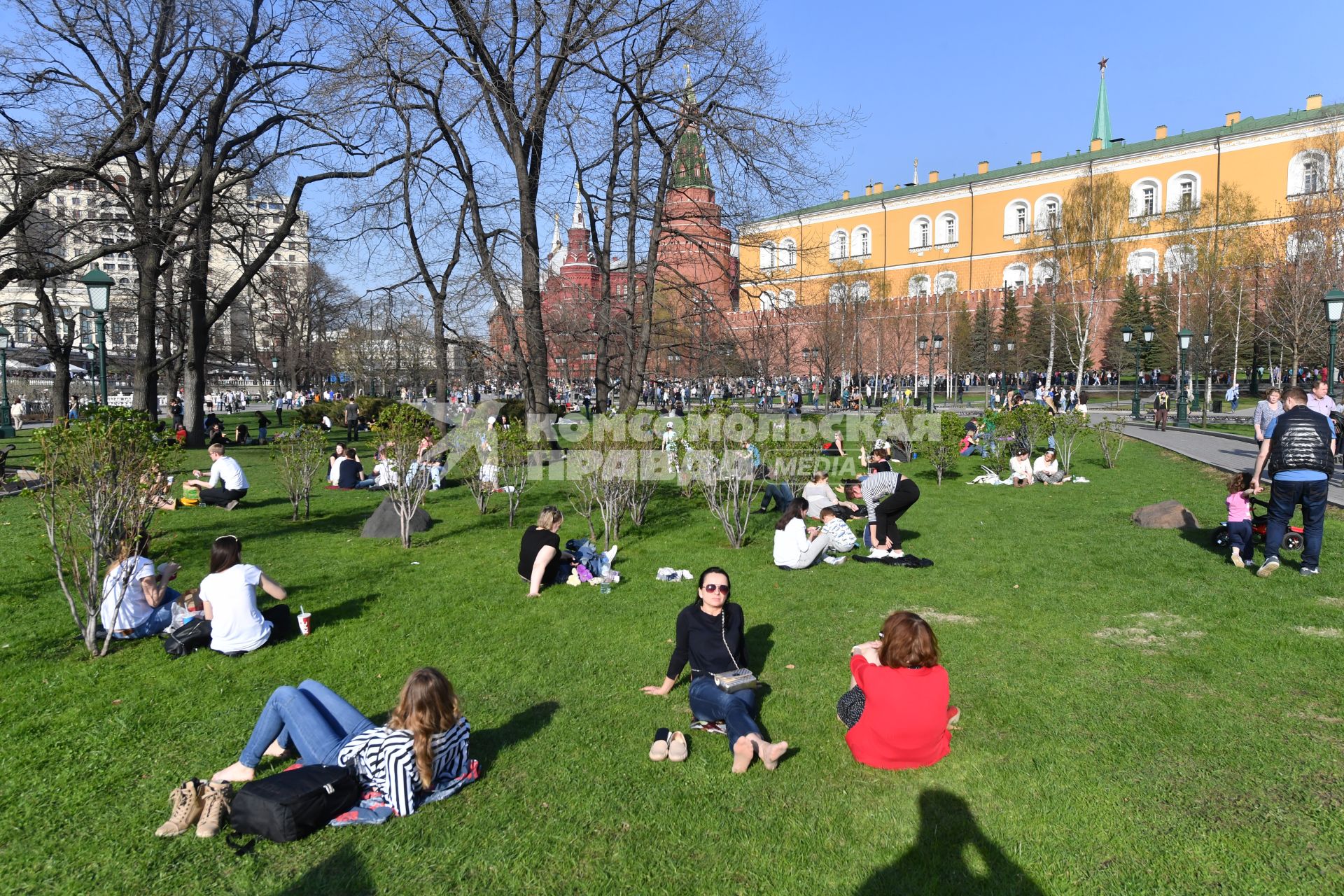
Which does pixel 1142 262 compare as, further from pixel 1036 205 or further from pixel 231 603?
pixel 231 603

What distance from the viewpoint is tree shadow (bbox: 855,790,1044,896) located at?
296 cm

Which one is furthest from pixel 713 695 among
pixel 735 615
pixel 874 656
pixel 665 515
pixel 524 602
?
pixel 665 515

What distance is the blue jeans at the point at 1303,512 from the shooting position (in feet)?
21.7

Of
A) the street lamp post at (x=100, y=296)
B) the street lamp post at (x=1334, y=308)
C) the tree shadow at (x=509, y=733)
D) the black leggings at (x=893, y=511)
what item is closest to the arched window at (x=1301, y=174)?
the street lamp post at (x=1334, y=308)

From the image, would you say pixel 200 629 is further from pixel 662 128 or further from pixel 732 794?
pixel 662 128

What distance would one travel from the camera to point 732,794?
11.9 feet

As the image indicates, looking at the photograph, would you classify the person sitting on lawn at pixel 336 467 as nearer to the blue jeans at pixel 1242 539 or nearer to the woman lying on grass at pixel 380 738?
the woman lying on grass at pixel 380 738

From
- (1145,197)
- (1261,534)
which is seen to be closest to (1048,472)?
(1261,534)

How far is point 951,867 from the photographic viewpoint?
3.10 meters

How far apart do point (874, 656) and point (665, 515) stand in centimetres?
703

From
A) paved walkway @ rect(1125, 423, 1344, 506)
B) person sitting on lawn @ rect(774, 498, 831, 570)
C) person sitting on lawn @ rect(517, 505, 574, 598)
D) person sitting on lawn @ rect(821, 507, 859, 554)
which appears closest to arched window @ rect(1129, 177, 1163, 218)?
paved walkway @ rect(1125, 423, 1344, 506)

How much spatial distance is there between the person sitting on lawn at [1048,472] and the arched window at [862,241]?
183ft

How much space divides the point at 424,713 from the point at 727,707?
1483 mm

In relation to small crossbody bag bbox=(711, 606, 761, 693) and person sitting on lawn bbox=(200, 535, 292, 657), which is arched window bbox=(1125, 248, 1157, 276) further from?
person sitting on lawn bbox=(200, 535, 292, 657)
